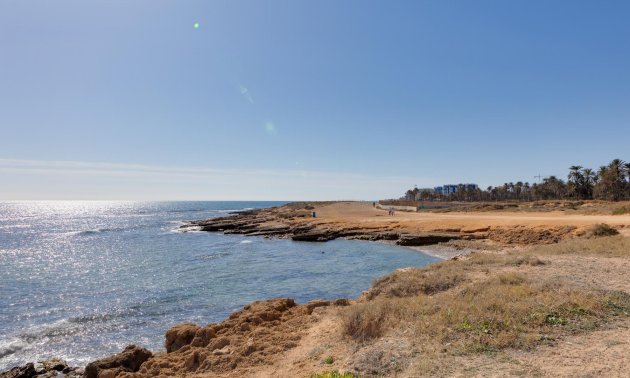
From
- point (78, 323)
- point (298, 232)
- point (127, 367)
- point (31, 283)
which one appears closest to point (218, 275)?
point (78, 323)

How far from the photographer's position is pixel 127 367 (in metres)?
10.8

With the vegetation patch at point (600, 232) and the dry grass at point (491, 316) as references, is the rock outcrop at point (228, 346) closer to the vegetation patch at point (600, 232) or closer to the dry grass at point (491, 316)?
the dry grass at point (491, 316)

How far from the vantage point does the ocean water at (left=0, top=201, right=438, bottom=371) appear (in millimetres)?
15402

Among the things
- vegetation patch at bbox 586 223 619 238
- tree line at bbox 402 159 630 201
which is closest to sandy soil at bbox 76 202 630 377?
vegetation patch at bbox 586 223 619 238

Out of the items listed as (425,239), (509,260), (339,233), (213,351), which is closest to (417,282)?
(509,260)

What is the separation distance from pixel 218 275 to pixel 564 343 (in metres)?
23.0

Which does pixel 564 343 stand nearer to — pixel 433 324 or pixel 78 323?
pixel 433 324

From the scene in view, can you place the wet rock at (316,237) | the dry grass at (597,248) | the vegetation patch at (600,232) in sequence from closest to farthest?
the dry grass at (597,248) < the vegetation patch at (600,232) < the wet rock at (316,237)

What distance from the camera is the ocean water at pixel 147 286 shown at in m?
15.4

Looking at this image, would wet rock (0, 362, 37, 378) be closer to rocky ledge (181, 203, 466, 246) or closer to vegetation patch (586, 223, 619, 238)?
vegetation patch (586, 223, 619, 238)

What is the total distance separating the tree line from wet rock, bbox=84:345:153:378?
9200 centimetres

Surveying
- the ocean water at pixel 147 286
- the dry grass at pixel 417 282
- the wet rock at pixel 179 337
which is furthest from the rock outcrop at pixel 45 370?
the dry grass at pixel 417 282

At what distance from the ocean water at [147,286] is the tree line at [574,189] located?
67717 millimetres

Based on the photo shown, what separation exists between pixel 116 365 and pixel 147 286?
1469 centimetres
